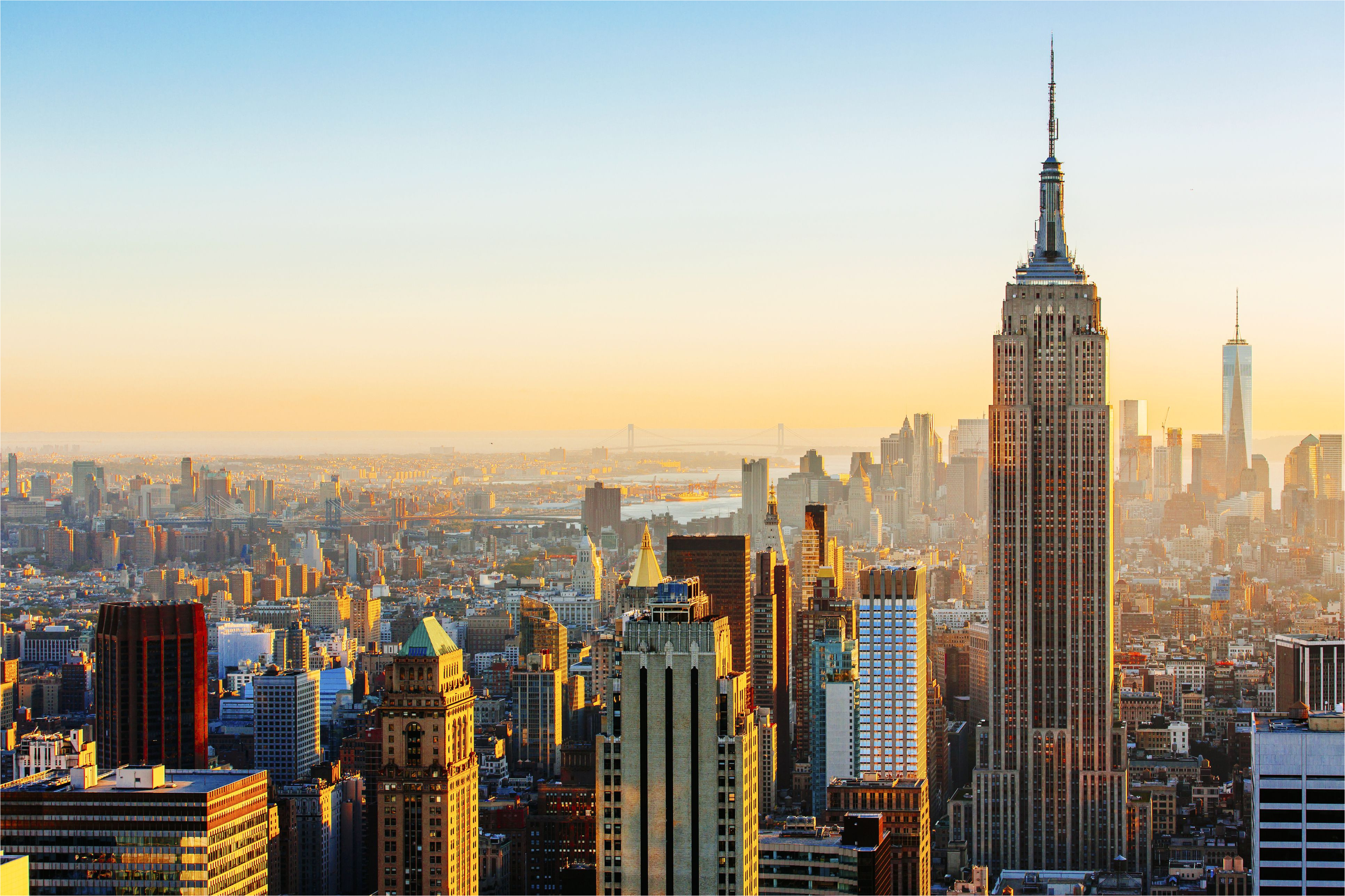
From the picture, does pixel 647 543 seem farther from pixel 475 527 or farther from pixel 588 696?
pixel 588 696

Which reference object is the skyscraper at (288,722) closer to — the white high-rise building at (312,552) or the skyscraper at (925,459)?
the white high-rise building at (312,552)

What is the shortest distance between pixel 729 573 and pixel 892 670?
2.91 metres

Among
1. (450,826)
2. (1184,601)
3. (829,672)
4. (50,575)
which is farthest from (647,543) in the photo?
(1184,601)

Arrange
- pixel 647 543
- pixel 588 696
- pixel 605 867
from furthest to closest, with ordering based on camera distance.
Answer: pixel 588 696, pixel 647 543, pixel 605 867

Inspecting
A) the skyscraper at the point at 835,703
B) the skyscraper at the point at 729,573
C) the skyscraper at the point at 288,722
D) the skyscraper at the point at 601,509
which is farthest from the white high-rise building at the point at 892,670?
the skyscraper at the point at 288,722

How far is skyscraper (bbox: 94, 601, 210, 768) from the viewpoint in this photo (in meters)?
22.2

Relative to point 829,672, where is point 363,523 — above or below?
above

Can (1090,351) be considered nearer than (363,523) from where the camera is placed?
No

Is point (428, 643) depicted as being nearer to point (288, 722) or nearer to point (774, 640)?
point (288, 722)

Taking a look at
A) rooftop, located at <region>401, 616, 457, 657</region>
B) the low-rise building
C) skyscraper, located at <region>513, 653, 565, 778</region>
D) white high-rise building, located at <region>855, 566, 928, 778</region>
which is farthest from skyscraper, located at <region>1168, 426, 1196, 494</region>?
the low-rise building

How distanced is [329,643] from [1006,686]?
10994 millimetres

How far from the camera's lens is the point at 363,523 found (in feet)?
74.0

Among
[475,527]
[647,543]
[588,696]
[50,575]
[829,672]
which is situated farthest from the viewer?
[829,672]

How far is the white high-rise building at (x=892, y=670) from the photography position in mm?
25656
